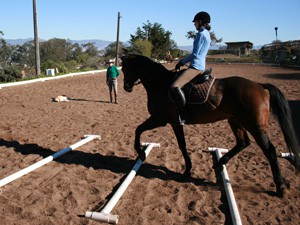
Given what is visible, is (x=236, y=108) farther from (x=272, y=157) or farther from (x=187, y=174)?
(x=187, y=174)

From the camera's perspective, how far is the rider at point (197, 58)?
471cm

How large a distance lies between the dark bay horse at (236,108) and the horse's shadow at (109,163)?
0.26 m

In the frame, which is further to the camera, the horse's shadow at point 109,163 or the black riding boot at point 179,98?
the horse's shadow at point 109,163

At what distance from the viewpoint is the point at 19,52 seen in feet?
229

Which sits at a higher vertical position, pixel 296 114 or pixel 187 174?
pixel 296 114

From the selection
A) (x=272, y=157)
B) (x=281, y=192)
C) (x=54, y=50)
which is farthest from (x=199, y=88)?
(x=54, y=50)

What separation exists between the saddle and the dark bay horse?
0.27 feet

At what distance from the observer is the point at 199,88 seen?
4727mm

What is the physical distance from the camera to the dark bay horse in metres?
4.39

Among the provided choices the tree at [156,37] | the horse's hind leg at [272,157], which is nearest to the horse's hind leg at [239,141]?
the horse's hind leg at [272,157]

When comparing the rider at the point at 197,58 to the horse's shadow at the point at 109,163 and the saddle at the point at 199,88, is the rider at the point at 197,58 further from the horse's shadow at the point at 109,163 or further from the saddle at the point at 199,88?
the horse's shadow at the point at 109,163

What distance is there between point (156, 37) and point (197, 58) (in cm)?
5054

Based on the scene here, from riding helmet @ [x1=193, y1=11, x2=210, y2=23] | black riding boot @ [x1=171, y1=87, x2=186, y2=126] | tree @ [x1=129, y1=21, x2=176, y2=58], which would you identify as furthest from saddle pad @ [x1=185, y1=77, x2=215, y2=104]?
tree @ [x1=129, y1=21, x2=176, y2=58]

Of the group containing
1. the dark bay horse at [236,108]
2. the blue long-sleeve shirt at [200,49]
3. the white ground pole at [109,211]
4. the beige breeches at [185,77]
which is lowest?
the white ground pole at [109,211]
